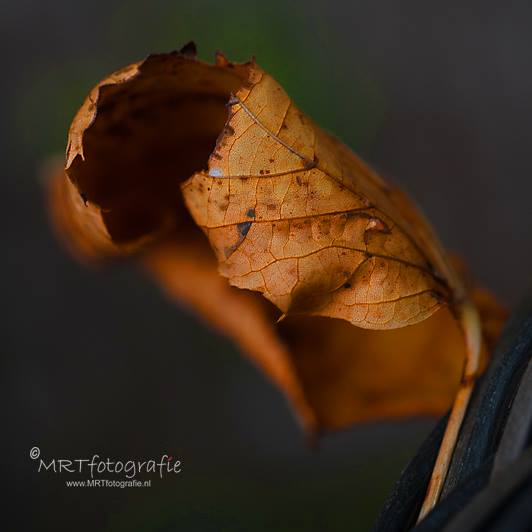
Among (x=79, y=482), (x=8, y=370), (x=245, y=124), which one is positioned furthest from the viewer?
(x=8, y=370)

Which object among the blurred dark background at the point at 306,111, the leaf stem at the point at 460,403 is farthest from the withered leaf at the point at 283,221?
the blurred dark background at the point at 306,111

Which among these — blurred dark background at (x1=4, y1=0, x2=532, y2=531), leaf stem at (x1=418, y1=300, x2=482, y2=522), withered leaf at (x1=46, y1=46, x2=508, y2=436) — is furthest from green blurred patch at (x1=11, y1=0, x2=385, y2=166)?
leaf stem at (x1=418, y1=300, x2=482, y2=522)

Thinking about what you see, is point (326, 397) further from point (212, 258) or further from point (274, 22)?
point (274, 22)

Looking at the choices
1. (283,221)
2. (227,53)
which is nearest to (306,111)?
(227,53)

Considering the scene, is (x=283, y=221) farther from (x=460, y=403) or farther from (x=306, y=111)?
(x=306, y=111)

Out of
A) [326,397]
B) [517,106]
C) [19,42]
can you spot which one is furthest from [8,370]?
[517,106]

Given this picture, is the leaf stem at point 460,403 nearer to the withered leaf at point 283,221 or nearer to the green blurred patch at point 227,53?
the withered leaf at point 283,221

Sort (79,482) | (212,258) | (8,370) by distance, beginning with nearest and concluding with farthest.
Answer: (212,258), (79,482), (8,370)

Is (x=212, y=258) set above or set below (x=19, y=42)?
below
